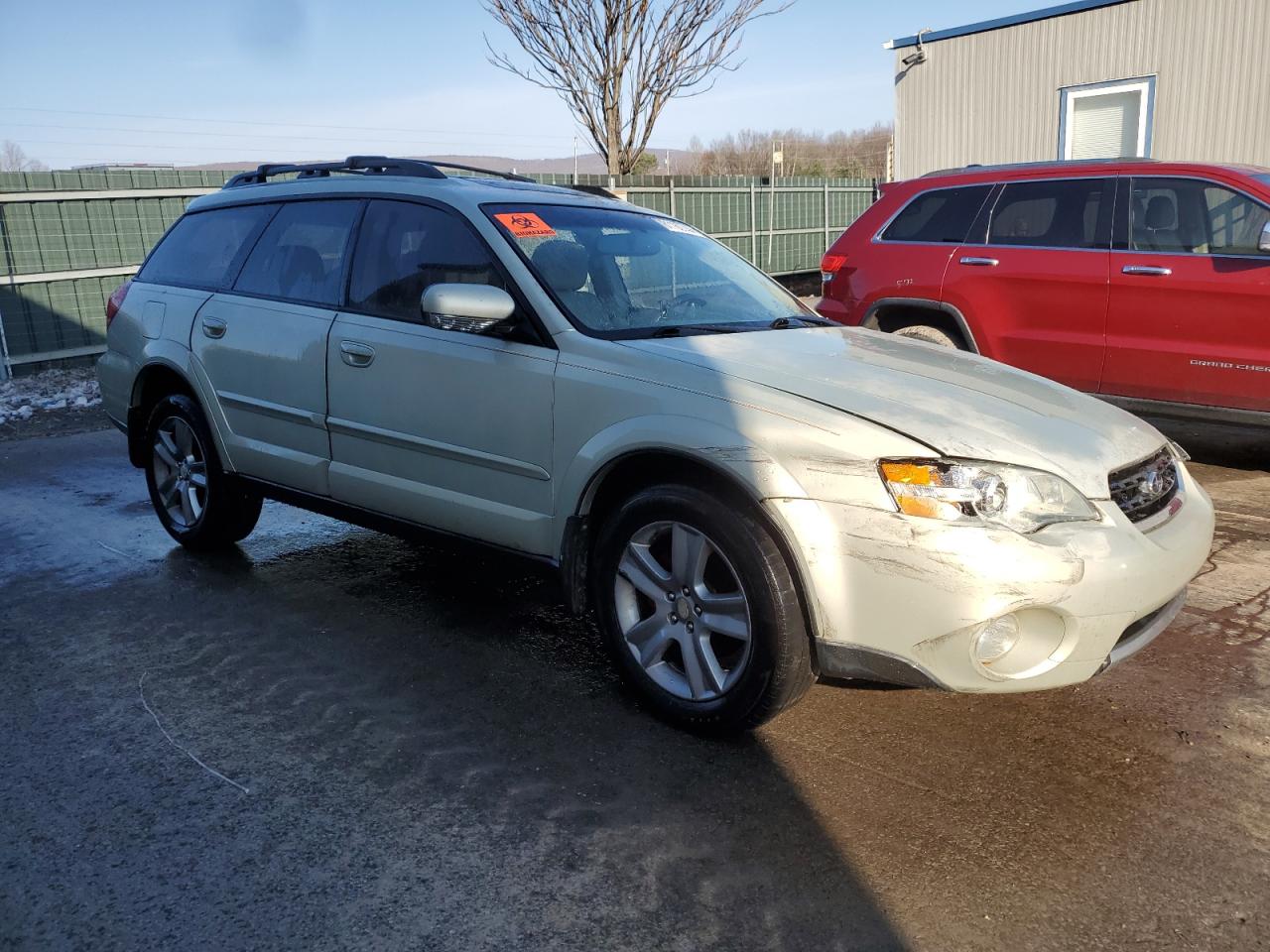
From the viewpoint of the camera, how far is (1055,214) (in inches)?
265

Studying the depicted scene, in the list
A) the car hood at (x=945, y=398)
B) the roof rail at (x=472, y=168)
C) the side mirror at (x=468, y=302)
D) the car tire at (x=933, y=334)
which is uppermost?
the roof rail at (x=472, y=168)

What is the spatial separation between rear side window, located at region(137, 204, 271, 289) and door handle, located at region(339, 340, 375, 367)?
41.8 inches

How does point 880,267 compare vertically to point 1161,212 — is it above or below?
below

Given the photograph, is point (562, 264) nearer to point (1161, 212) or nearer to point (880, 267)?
point (880, 267)

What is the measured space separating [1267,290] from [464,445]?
450 centimetres

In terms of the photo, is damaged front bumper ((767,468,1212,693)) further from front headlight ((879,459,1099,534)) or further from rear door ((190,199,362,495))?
rear door ((190,199,362,495))

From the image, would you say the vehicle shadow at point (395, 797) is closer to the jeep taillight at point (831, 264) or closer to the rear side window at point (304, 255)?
the rear side window at point (304, 255)

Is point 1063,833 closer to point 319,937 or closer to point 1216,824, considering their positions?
point 1216,824

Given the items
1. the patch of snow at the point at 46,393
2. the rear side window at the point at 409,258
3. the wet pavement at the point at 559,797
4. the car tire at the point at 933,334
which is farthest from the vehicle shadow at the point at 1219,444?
the patch of snow at the point at 46,393

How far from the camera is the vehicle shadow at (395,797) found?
2.48m

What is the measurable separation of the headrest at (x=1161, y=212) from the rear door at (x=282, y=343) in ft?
15.1

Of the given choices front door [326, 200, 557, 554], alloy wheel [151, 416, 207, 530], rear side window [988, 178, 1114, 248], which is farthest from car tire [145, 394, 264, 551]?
rear side window [988, 178, 1114, 248]

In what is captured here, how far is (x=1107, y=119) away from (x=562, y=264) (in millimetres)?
15488

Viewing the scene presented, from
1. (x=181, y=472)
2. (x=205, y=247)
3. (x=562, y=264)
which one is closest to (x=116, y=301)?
(x=205, y=247)
